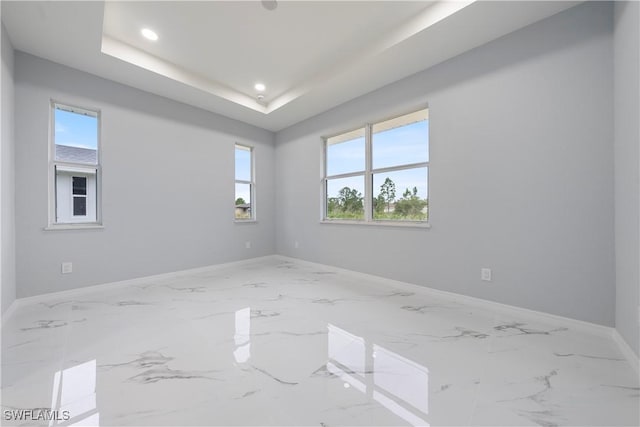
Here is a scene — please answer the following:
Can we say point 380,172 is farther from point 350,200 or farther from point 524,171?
point 524,171

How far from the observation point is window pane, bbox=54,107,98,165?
3023 millimetres

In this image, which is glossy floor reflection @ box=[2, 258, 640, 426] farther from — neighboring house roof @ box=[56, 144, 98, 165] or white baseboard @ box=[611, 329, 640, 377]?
neighboring house roof @ box=[56, 144, 98, 165]

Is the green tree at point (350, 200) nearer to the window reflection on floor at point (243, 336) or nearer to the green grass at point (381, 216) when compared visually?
the green grass at point (381, 216)

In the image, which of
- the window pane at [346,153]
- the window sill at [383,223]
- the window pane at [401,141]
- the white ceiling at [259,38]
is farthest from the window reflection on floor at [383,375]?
the white ceiling at [259,38]

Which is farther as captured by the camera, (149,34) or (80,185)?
(80,185)

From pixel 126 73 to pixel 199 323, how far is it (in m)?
3.21

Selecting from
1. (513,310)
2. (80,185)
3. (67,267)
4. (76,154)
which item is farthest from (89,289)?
(513,310)

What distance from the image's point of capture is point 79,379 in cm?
147

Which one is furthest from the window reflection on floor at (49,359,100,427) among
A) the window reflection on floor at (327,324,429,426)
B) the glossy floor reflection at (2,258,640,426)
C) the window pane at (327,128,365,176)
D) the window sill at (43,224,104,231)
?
the window pane at (327,128,365,176)

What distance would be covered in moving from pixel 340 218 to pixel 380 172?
1080 millimetres

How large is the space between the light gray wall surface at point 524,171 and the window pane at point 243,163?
2941 millimetres

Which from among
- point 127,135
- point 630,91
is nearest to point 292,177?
point 127,135

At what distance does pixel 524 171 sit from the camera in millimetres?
2377

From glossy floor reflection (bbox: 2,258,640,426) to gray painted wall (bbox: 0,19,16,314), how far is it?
35 centimetres
